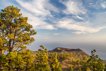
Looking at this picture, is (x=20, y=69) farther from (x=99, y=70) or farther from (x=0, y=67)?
(x=99, y=70)

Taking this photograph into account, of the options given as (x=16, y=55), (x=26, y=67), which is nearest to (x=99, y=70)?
(x=26, y=67)

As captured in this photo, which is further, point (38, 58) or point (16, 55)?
point (38, 58)

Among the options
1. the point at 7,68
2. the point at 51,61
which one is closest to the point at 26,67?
the point at 7,68

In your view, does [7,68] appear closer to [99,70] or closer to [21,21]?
[21,21]

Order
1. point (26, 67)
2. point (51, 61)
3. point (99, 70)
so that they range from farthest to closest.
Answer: point (51, 61), point (99, 70), point (26, 67)

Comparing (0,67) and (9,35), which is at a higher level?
(9,35)

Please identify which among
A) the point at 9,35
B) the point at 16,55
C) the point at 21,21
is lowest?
the point at 16,55

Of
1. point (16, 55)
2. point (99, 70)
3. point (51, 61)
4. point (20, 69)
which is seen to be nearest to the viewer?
point (16, 55)

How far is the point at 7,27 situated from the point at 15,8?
3.60 m

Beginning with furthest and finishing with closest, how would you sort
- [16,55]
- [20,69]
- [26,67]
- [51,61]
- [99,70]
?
[51,61]
[99,70]
[26,67]
[20,69]
[16,55]

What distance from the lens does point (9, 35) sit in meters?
39.4

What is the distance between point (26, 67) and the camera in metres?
45.7

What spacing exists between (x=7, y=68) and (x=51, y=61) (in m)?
33.4

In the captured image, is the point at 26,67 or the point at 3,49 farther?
the point at 26,67
